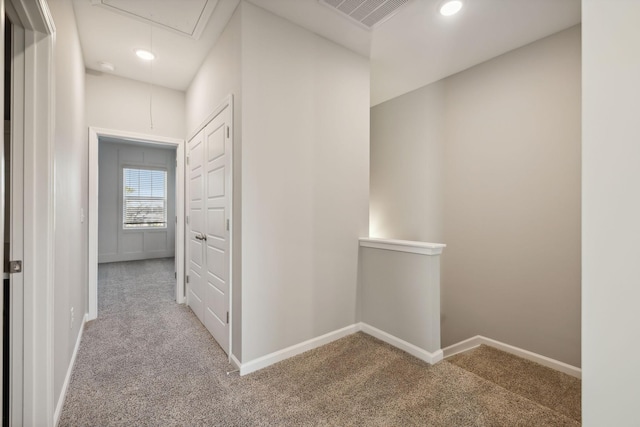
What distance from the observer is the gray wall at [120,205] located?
627 cm

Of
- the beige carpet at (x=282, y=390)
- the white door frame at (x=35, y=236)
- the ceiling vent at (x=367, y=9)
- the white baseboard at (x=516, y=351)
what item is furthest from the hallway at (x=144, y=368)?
the ceiling vent at (x=367, y=9)

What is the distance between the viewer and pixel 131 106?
3.34 metres

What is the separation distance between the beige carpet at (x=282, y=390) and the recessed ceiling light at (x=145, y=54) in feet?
9.07

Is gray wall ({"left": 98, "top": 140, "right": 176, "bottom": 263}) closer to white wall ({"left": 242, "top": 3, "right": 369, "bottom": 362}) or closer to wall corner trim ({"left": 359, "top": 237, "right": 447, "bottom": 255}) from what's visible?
white wall ({"left": 242, "top": 3, "right": 369, "bottom": 362})

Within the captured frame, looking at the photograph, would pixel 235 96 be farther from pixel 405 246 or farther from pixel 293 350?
pixel 293 350

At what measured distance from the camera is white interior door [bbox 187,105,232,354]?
2.37 metres

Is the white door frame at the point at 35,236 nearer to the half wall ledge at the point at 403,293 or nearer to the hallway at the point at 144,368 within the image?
the hallway at the point at 144,368

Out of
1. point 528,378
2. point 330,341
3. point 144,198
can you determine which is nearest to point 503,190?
point 528,378

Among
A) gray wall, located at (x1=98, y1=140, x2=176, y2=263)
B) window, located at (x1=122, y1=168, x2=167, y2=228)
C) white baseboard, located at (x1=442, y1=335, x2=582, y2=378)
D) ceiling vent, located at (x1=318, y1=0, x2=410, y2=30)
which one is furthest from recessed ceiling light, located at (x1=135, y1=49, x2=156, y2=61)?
window, located at (x1=122, y1=168, x2=167, y2=228)

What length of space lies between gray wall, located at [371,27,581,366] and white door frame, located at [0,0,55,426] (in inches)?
134

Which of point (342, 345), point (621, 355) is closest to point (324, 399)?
point (342, 345)

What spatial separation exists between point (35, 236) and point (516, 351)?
150 inches

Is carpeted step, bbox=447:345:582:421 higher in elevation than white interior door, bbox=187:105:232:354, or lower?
lower

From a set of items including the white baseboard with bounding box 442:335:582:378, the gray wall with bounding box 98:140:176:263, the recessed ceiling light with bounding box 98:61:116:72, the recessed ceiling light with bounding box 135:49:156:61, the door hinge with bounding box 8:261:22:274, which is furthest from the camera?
the gray wall with bounding box 98:140:176:263
